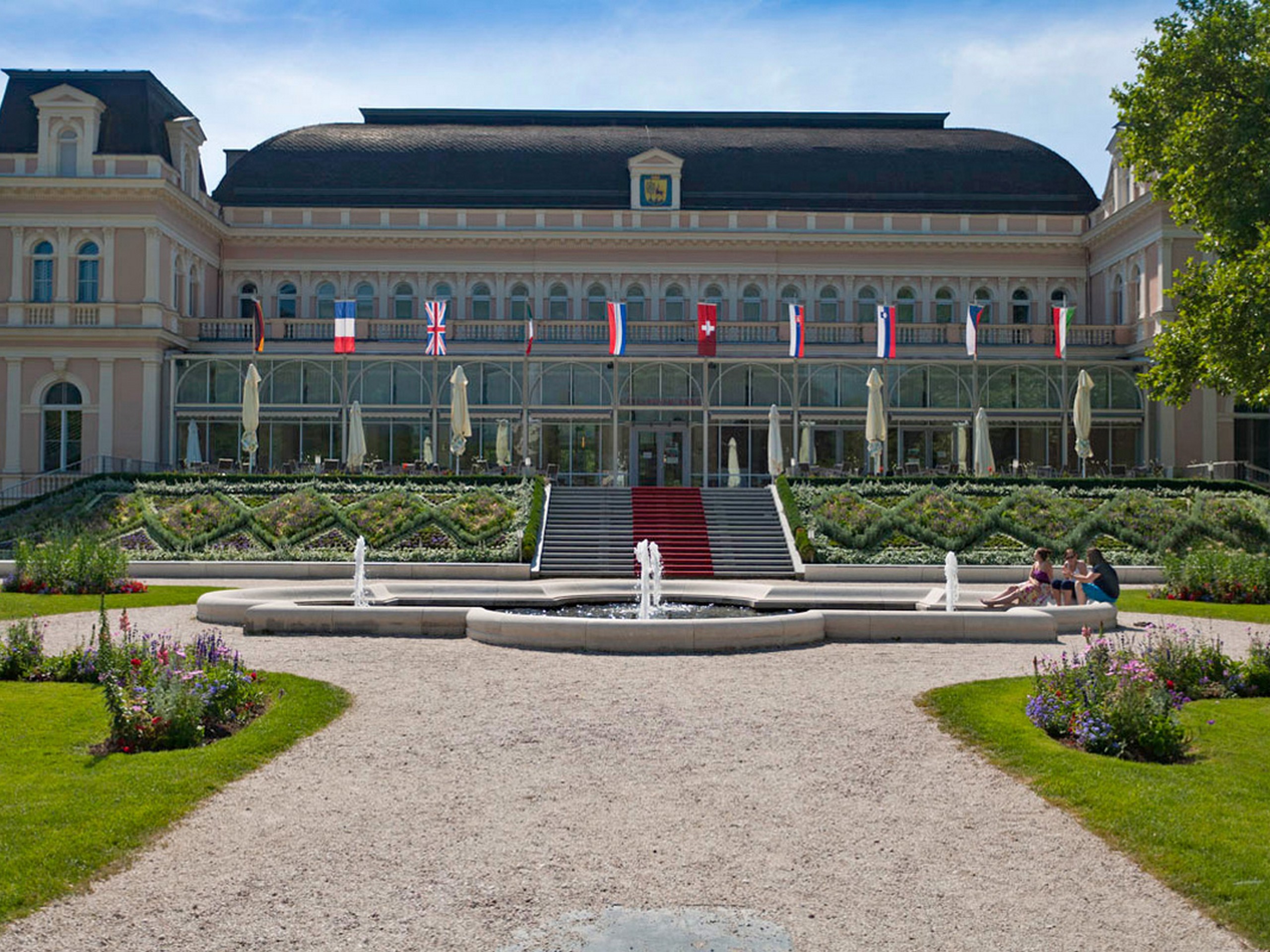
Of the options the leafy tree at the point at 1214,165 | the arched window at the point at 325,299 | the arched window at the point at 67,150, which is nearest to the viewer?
the leafy tree at the point at 1214,165

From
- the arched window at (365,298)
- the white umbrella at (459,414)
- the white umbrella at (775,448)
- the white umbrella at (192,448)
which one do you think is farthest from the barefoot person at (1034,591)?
the arched window at (365,298)

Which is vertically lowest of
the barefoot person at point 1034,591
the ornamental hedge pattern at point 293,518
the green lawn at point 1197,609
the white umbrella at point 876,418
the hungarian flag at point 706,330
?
the green lawn at point 1197,609

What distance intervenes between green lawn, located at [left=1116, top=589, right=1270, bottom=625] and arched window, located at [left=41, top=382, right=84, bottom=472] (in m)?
38.7

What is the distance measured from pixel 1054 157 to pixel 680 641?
4789 centimetres

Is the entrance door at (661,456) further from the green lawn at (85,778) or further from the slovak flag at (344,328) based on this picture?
the green lawn at (85,778)

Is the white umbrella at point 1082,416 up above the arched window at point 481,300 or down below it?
below

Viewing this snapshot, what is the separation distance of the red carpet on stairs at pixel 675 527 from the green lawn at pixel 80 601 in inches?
442

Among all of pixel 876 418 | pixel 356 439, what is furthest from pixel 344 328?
pixel 876 418

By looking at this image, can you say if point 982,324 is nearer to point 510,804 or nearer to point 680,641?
point 680,641

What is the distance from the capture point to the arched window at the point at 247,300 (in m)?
54.8

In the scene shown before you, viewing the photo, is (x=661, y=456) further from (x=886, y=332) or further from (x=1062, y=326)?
(x=1062, y=326)

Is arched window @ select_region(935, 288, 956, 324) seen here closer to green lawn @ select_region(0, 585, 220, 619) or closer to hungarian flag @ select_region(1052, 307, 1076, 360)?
hungarian flag @ select_region(1052, 307, 1076, 360)

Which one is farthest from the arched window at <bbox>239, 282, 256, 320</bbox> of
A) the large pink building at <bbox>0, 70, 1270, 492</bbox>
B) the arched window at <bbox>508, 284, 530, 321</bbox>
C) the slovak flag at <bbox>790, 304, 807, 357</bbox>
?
the slovak flag at <bbox>790, 304, 807, 357</bbox>

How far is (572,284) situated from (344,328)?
43.6 feet
